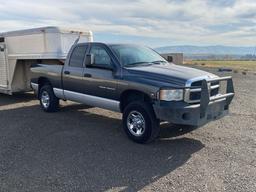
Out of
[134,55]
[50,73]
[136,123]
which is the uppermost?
[134,55]

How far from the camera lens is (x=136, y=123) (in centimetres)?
598

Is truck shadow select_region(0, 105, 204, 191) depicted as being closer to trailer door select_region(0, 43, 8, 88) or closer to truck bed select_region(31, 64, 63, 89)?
truck bed select_region(31, 64, 63, 89)

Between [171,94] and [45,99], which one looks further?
[45,99]

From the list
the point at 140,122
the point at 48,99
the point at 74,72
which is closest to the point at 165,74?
the point at 140,122

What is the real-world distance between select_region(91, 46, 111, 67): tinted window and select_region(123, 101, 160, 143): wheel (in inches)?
47.9

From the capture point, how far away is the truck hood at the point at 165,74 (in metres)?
5.45

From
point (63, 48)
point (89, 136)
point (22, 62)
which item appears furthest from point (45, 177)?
point (22, 62)

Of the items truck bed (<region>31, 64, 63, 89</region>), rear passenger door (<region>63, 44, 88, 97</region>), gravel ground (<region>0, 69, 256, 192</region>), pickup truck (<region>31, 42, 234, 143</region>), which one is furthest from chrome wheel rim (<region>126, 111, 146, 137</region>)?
truck bed (<region>31, 64, 63, 89</region>)

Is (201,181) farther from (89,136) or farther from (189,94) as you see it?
(89,136)

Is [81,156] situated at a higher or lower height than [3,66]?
lower

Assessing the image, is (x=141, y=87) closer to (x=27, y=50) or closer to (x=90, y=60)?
(x=90, y=60)

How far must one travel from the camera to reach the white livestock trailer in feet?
30.9

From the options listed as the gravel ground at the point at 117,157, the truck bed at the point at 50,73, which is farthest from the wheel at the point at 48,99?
the gravel ground at the point at 117,157

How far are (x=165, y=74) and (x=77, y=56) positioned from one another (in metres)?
2.85
